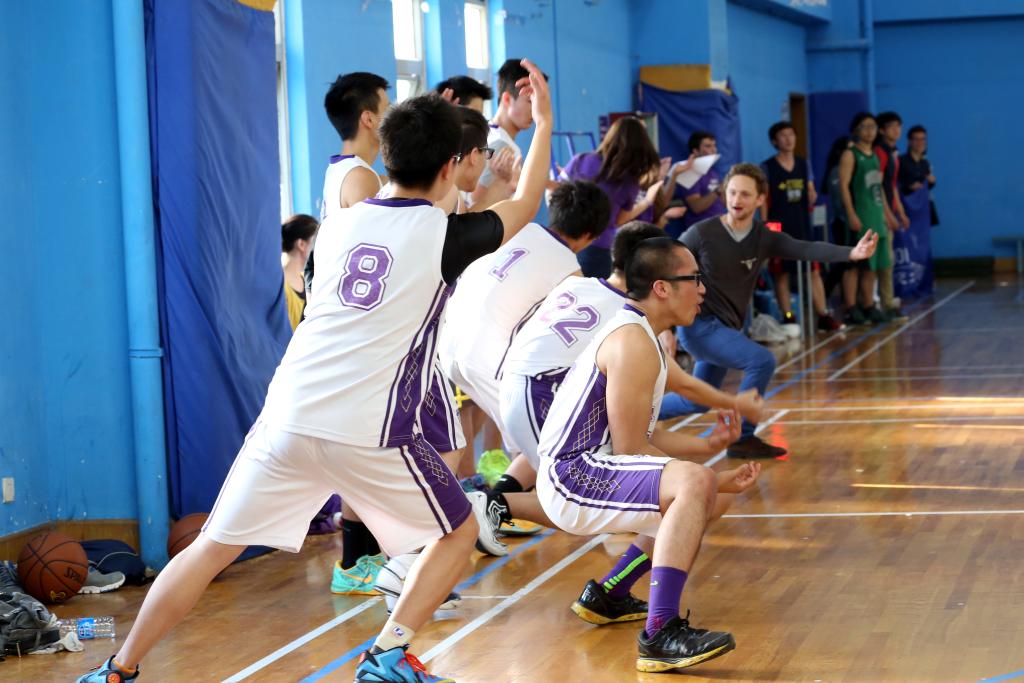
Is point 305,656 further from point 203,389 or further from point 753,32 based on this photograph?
point 753,32

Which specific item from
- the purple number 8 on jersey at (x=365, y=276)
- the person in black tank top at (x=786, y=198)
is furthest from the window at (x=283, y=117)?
the person in black tank top at (x=786, y=198)

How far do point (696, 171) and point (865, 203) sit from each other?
2839mm

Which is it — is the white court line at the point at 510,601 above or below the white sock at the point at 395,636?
below

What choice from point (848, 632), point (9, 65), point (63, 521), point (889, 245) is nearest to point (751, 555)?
point (848, 632)

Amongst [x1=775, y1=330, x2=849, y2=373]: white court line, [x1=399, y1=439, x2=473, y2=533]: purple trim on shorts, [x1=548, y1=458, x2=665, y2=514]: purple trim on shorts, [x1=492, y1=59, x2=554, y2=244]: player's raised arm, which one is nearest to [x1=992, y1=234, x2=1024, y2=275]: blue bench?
[x1=775, y1=330, x2=849, y2=373]: white court line

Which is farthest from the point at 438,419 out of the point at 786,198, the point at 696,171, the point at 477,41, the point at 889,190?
the point at 889,190

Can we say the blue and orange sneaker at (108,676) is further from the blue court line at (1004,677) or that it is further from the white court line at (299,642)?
the blue court line at (1004,677)

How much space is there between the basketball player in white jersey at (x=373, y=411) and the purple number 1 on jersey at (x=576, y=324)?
153cm

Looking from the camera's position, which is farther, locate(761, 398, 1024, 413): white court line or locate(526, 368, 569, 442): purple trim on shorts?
locate(761, 398, 1024, 413): white court line

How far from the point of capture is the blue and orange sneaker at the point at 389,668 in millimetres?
3797

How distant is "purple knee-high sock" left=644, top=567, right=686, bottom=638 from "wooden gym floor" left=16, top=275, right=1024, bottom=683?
16cm

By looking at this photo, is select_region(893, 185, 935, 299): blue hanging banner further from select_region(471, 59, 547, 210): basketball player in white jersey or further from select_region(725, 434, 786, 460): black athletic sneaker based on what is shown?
select_region(471, 59, 547, 210): basketball player in white jersey

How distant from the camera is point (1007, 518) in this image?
5.80 metres

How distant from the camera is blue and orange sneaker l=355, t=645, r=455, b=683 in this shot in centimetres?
380
